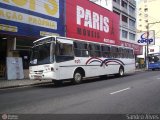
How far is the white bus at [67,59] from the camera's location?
16547 millimetres

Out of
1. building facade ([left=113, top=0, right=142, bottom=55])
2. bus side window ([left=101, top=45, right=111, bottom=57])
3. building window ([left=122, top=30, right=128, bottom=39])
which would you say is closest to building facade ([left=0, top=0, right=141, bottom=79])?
bus side window ([left=101, top=45, right=111, bottom=57])

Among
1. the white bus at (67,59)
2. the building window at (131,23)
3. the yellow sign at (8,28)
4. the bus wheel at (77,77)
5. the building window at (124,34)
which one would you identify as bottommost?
the bus wheel at (77,77)

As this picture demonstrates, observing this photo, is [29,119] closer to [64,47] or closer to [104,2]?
[64,47]

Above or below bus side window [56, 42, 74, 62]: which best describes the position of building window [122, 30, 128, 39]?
above

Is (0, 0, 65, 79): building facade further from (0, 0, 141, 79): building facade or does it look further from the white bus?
the white bus

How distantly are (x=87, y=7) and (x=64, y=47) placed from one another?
1593 cm

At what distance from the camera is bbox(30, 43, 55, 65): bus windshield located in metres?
16.5

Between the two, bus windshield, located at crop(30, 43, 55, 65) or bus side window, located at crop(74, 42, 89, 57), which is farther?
bus side window, located at crop(74, 42, 89, 57)

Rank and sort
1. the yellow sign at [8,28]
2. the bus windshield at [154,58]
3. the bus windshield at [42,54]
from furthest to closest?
the bus windshield at [154,58]
the yellow sign at [8,28]
the bus windshield at [42,54]

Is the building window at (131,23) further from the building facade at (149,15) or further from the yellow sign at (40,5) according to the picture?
the yellow sign at (40,5)

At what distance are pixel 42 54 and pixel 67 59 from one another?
61.4 inches

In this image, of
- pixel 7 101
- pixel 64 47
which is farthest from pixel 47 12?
pixel 7 101

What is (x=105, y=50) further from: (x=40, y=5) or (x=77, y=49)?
(x=40, y=5)

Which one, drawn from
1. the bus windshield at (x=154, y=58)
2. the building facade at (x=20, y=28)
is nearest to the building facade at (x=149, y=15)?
the bus windshield at (x=154, y=58)
